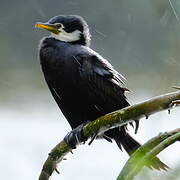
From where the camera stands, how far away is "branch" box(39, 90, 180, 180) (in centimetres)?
263

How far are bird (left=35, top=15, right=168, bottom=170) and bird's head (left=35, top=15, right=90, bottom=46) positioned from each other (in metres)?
0.09

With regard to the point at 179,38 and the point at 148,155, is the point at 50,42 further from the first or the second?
the point at 148,155

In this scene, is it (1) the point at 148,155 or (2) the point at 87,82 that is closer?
(1) the point at 148,155

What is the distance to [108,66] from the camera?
386 cm

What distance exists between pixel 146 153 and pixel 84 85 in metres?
1.57

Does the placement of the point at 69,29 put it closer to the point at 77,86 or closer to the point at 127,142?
the point at 77,86

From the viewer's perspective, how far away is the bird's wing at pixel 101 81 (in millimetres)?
3764

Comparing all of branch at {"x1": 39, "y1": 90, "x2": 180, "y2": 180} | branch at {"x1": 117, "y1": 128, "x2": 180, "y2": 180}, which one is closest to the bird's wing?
branch at {"x1": 39, "y1": 90, "x2": 180, "y2": 180}

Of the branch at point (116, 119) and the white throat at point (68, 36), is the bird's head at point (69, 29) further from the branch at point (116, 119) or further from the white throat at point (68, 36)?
the branch at point (116, 119)

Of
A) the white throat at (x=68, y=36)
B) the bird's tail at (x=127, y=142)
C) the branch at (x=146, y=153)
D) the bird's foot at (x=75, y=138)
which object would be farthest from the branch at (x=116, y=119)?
the white throat at (x=68, y=36)

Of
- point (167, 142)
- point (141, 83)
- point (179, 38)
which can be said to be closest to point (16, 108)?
point (141, 83)

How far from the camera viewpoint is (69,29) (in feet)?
13.5

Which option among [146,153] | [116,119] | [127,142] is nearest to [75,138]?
[127,142]

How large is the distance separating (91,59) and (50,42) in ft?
1.07
